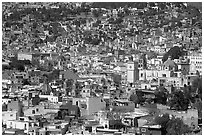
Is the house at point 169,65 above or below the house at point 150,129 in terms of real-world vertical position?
above

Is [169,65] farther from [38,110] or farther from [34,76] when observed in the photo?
[38,110]

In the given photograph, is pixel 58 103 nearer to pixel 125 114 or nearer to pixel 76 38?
pixel 125 114

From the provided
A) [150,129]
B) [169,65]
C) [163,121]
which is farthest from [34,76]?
[150,129]

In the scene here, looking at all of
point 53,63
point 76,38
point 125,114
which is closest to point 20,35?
point 76,38

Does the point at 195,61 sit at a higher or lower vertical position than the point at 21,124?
higher

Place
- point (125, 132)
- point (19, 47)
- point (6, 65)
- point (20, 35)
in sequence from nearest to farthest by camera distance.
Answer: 1. point (125, 132)
2. point (6, 65)
3. point (19, 47)
4. point (20, 35)

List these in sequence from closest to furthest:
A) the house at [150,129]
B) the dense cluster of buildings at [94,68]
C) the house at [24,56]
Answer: the house at [150,129]
the dense cluster of buildings at [94,68]
the house at [24,56]

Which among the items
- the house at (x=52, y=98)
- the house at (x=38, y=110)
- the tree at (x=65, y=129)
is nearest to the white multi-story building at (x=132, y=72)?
the house at (x=52, y=98)

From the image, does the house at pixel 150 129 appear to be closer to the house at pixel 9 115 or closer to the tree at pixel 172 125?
the tree at pixel 172 125
